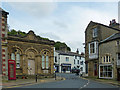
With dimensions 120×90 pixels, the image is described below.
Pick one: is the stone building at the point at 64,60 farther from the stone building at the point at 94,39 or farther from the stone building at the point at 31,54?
the stone building at the point at 31,54

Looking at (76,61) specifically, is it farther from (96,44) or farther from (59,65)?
(96,44)

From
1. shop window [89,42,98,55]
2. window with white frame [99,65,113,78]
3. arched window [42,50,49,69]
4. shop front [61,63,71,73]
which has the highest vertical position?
shop window [89,42,98,55]

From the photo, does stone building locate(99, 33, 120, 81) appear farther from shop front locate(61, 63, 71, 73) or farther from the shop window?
shop front locate(61, 63, 71, 73)

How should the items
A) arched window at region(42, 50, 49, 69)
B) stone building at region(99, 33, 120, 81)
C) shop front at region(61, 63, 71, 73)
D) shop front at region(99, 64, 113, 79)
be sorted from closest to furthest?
stone building at region(99, 33, 120, 81)
shop front at region(99, 64, 113, 79)
arched window at region(42, 50, 49, 69)
shop front at region(61, 63, 71, 73)

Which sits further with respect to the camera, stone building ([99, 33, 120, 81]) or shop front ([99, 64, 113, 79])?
shop front ([99, 64, 113, 79])

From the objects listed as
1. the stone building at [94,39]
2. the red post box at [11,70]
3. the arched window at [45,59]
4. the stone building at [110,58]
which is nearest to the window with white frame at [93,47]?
the stone building at [94,39]

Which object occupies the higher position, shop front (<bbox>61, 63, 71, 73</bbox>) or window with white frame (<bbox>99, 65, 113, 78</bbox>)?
window with white frame (<bbox>99, 65, 113, 78</bbox>)

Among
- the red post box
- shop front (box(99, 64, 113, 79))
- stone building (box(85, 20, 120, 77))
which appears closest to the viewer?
the red post box

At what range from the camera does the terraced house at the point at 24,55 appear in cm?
2326

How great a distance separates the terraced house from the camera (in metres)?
23.3

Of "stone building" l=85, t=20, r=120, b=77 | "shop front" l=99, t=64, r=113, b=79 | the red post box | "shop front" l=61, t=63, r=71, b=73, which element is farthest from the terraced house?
"shop front" l=61, t=63, r=71, b=73

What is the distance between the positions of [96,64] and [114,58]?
201 inches

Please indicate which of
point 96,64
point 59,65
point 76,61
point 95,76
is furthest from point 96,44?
point 76,61

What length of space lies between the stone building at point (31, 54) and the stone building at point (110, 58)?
869cm
